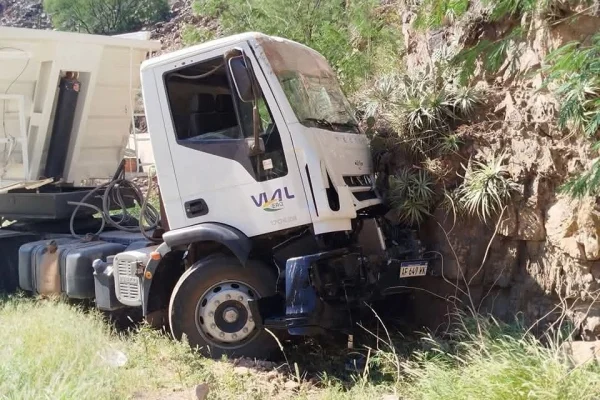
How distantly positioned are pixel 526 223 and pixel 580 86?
224cm

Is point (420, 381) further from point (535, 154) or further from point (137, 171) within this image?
point (137, 171)

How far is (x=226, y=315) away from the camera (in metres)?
6.32

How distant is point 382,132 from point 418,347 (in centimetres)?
216

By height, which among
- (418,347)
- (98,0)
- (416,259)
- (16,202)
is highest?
(98,0)

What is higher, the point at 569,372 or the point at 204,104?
the point at 204,104

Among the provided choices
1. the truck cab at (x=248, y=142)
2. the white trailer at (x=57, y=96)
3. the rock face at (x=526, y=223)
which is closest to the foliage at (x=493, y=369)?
the rock face at (x=526, y=223)

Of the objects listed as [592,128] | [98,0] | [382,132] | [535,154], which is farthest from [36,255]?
[98,0]

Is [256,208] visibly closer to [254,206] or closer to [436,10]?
[254,206]

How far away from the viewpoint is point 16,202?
8.53 metres

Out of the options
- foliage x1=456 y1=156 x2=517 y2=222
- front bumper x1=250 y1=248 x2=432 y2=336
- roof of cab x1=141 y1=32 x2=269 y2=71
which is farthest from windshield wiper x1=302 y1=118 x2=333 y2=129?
foliage x1=456 y1=156 x2=517 y2=222

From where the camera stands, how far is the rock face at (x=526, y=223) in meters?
6.16

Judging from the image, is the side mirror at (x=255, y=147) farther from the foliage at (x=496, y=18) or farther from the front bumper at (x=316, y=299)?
the foliage at (x=496, y=18)

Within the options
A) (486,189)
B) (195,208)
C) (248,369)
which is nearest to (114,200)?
→ (195,208)

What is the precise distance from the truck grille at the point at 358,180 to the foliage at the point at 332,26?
2709 mm
